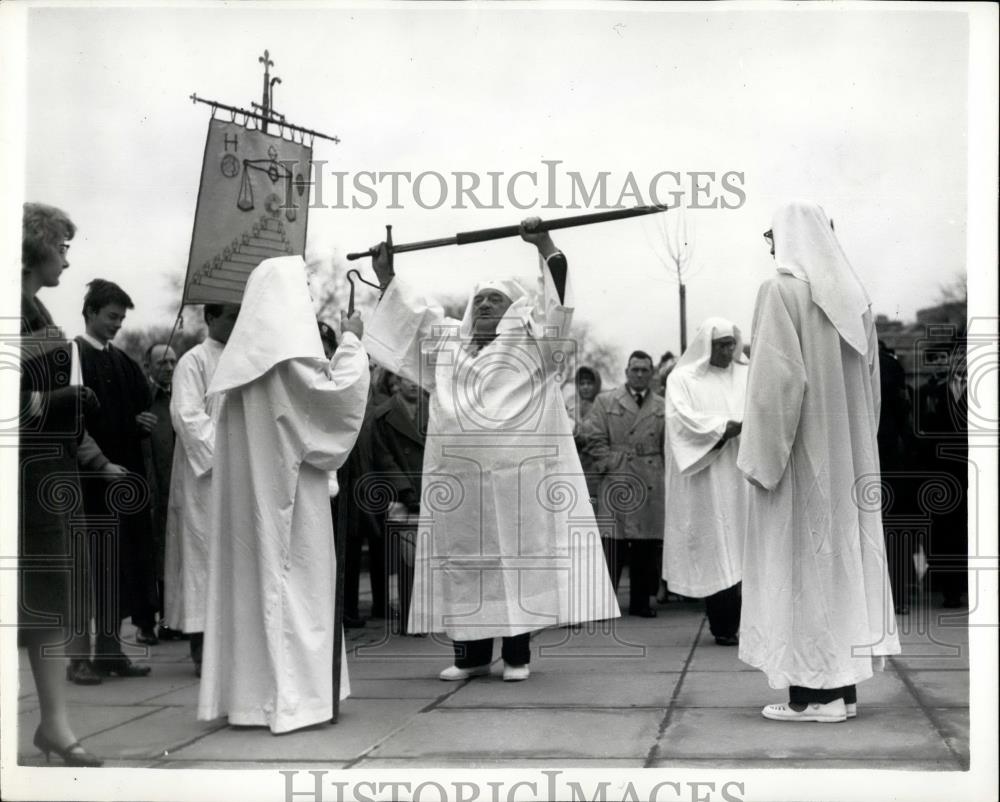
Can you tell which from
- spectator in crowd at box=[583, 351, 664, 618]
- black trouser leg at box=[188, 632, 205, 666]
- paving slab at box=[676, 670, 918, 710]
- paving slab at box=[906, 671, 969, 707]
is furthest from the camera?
spectator in crowd at box=[583, 351, 664, 618]

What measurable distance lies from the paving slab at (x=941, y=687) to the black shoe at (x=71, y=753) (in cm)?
330

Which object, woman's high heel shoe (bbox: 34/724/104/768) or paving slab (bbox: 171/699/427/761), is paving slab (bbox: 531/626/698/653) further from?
woman's high heel shoe (bbox: 34/724/104/768)

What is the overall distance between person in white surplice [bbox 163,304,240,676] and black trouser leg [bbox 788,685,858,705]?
300cm

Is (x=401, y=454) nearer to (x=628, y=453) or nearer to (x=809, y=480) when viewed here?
(x=628, y=453)

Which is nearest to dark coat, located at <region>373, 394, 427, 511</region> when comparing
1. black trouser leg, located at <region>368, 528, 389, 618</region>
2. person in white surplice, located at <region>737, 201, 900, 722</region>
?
black trouser leg, located at <region>368, 528, 389, 618</region>

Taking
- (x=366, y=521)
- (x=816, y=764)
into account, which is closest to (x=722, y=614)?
(x=366, y=521)

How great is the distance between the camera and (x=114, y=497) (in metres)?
6.34

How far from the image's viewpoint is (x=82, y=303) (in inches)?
242

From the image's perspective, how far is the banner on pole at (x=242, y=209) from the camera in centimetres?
601

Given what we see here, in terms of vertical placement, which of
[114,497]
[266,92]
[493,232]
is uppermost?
[266,92]

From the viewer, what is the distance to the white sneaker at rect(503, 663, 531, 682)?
6.34 metres

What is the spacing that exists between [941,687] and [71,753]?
3.62 metres

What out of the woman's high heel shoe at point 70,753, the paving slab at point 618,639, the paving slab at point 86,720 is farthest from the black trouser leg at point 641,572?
the woman's high heel shoe at point 70,753

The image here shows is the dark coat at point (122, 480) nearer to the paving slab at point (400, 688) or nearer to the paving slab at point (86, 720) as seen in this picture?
the paving slab at point (86, 720)
